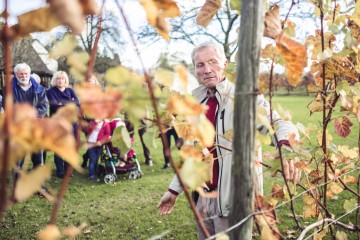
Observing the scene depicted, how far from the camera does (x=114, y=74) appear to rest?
56 cm

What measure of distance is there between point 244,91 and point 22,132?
0.46 m

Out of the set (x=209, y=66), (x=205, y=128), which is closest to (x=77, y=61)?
(x=205, y=128)

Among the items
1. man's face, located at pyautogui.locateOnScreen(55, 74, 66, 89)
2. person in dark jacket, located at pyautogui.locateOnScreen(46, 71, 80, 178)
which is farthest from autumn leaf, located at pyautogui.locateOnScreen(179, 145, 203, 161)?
man's face, located at pyautogui.locateOnScreen(55, 74, 66, 89)

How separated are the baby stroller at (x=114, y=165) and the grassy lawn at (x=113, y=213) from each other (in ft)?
0.62

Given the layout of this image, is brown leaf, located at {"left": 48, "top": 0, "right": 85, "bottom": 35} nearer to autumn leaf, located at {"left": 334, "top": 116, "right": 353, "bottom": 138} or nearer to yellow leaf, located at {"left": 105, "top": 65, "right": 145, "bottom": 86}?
yellow leaf, located at {"left": 105, "top": 65, "right": 145, "bottom": 86}

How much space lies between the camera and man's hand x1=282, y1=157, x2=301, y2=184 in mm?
1372

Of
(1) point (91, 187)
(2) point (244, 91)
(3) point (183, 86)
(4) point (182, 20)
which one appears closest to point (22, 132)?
(3) point (183, 86)

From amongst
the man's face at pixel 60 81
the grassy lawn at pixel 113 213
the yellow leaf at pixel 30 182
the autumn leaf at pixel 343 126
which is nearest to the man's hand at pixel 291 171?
the autumn leaf at pixel 343 126

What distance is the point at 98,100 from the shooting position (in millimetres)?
550

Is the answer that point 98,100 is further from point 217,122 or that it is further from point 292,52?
point 217,122

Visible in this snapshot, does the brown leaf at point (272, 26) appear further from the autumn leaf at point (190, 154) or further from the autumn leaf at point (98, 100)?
the autumn leaf at point (98, 100)

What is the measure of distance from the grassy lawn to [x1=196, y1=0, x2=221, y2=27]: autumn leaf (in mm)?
2450

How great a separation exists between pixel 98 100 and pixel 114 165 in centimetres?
599

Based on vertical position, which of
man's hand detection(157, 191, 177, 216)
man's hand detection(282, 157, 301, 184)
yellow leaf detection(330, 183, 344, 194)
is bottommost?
man's hand detection(157, 191, 177, 216)
